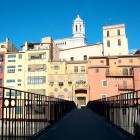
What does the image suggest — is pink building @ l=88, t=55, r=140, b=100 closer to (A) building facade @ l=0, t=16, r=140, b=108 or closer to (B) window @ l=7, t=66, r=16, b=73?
(A) building facade @ l=0, t=16, r=140, b=108

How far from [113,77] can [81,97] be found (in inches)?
391

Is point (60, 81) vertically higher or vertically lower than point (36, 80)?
lower

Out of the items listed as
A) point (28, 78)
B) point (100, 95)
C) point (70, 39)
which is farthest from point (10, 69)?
point (70, 39)

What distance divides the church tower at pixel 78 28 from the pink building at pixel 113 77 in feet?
193

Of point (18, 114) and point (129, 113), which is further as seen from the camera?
point (129, 113)

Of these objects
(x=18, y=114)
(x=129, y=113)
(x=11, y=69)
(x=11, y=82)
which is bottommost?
→ (x=129, y=113)

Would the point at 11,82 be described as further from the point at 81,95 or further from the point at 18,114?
the point at 18,114

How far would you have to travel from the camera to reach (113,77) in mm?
60438

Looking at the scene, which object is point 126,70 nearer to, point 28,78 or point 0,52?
point 28,78

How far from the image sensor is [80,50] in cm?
8250

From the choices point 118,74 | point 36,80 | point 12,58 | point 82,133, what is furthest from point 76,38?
point 82,133

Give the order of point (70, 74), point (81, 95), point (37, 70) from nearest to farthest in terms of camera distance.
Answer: point (70, 74) < point (81, 95) < point (37, 70)

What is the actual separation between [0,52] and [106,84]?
28.8 metres

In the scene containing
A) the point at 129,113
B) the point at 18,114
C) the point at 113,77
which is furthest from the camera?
the point at 113,77
